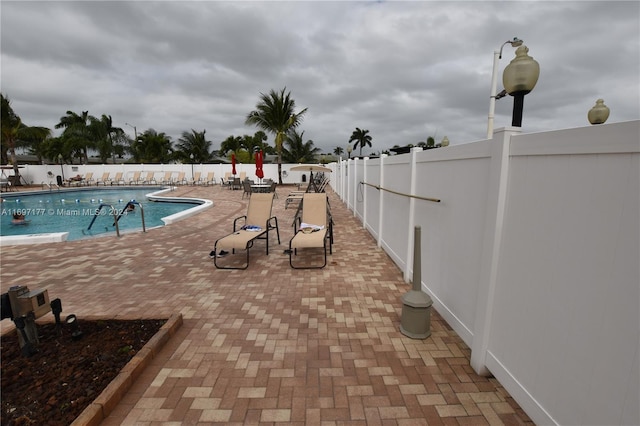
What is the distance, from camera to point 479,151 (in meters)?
2.39

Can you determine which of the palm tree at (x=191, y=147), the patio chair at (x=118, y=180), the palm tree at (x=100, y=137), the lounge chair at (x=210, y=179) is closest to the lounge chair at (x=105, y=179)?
the patio chair at (x=118, y=180)

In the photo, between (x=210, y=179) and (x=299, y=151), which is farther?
(x=299, y=151)

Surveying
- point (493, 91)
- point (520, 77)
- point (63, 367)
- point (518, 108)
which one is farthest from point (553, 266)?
point (493, 91)

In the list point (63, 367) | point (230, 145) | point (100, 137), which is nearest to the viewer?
point (63, 367)

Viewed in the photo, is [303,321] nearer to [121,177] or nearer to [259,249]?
[259,249]

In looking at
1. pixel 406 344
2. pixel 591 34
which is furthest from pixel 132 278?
pixel 591 34

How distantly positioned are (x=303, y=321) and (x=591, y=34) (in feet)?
19.7

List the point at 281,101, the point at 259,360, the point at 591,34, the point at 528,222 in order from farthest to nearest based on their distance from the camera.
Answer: the point at 281,101 < the point at 591,34 < the point at 259,360 < the point at 528,222

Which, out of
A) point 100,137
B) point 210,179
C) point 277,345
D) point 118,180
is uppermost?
point 100,137

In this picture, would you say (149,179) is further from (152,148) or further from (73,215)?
(73,215)

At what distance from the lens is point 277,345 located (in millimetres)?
2746

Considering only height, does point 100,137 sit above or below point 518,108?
above

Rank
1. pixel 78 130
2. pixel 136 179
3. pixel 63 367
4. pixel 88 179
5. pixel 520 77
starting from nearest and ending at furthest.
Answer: pixel 63 367 < pixel 520 77 < pixel 88 179 < pixel 136 179 < pixel 78 130

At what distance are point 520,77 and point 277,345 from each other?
3.82 meters
